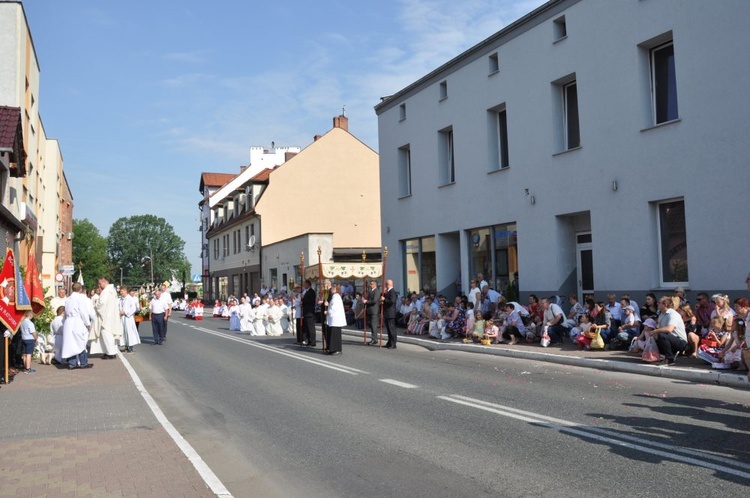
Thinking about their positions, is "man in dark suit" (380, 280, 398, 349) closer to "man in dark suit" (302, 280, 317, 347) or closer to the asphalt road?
"man in dark suit" (302, 280, 317, 347)

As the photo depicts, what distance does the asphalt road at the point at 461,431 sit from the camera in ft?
18.5

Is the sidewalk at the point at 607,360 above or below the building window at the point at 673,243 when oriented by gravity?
below

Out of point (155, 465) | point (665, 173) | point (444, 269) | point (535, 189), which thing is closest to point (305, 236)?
point (444, 269)

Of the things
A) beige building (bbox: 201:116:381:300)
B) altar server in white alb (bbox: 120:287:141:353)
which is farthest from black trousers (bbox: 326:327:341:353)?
beige building (bbox: 201:116:381:300)

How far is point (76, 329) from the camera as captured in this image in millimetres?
13859

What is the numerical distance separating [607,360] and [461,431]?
6.43 m

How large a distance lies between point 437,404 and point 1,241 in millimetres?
11863

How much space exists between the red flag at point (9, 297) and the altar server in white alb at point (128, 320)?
6298mm

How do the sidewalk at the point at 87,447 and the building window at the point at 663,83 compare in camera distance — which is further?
the building window at the point at 663,83

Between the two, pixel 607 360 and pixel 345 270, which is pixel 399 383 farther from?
pixel 345 270

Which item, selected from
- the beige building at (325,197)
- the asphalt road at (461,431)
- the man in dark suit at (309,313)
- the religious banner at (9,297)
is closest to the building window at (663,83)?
the asphalt road at (461,431)

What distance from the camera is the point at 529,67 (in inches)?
779

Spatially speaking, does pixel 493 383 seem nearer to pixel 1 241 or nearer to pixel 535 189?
pixel 535 189

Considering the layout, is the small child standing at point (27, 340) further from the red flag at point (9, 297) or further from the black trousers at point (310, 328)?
the black trousers at point (310, 328)
